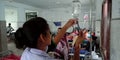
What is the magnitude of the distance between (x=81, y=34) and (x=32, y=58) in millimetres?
688

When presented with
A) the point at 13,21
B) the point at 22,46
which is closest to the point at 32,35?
the point at 22,46

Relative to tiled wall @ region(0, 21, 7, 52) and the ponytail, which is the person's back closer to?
the ponytail

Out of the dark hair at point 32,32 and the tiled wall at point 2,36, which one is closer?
the dark hair at point 32,32

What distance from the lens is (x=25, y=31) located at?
34.5 inches

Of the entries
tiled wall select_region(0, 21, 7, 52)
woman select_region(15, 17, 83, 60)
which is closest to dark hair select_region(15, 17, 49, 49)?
woman select_region(15, 17, 83, 60)

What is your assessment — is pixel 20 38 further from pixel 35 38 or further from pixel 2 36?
pixel 2 36

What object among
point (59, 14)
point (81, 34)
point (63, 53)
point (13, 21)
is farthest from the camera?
point (59, 14)

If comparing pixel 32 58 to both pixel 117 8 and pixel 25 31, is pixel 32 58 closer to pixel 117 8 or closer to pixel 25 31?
pixel 25 31

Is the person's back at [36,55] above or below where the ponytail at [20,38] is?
below

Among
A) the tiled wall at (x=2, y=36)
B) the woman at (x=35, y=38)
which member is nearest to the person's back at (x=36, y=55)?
the woman at (x=35, y=38)

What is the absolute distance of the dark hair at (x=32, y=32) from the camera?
0.86m

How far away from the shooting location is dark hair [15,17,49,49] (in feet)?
2.83

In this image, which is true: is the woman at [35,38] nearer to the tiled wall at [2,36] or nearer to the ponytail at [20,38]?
the ponytail at [20,38]

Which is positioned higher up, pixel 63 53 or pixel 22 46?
pixel 22 46
